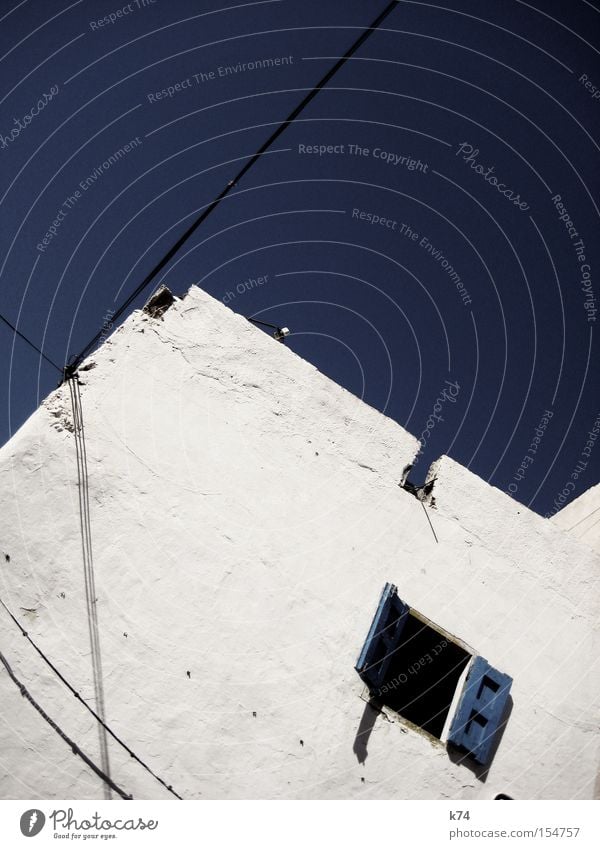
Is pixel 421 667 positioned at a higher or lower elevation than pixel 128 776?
higher

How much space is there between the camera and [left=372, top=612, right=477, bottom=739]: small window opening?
21.0ft

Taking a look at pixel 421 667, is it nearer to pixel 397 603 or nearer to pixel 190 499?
pixel 397 603

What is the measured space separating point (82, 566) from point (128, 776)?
1636 mm

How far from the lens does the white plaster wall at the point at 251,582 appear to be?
5.18 m

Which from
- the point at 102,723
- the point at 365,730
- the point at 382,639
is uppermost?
the point at 382,639

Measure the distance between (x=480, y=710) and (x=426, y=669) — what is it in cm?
62

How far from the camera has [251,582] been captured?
19.3ft

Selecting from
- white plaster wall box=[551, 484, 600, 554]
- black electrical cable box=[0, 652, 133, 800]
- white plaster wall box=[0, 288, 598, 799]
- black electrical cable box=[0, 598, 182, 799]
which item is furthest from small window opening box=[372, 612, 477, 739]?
white plaster wall box=[551, 484, 600, 554]

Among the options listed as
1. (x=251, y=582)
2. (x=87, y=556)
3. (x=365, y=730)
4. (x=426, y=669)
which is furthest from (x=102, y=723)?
(x=426, y=669)

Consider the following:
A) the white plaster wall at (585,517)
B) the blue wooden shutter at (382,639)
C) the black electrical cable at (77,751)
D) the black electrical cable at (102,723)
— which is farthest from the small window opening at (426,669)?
the white plaster wall at (585,517)

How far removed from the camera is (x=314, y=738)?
5523 mm

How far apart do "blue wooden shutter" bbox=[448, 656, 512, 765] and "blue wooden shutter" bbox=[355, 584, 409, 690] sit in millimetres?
786

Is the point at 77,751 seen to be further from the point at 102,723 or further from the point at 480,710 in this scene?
the point at 480,710
